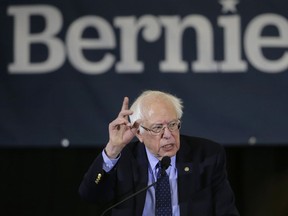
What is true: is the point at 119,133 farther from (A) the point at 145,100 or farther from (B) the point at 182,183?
(B) the point at 182,183

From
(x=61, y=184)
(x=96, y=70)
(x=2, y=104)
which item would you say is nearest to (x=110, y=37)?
(x=96, y=70)

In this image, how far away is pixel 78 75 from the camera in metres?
3.59

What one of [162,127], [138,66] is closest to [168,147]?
[162,127]

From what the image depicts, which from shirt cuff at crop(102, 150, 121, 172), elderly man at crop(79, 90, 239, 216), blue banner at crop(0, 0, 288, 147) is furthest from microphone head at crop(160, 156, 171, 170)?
blue banner at crop(0, 0, 288, 147)

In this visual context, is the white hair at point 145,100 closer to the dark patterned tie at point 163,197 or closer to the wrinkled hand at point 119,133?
the wrinkled hand at point 119,133

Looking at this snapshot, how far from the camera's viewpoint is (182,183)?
2.69 m

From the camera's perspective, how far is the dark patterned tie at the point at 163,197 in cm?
264

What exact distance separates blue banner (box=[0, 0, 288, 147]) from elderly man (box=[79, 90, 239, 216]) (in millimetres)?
813

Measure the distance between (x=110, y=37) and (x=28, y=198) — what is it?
112cm

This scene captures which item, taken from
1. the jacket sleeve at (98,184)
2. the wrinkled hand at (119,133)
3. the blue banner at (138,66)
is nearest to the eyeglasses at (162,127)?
the wrinkled hand at (119,133)

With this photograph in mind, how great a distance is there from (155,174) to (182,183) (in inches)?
4.6

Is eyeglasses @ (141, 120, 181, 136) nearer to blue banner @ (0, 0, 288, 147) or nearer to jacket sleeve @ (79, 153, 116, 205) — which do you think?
jacket sleeve @ (79, 153, 116, 205)

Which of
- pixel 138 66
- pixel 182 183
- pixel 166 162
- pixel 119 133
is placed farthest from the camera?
pixel 138 66

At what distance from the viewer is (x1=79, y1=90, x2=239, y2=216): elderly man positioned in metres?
2.64
